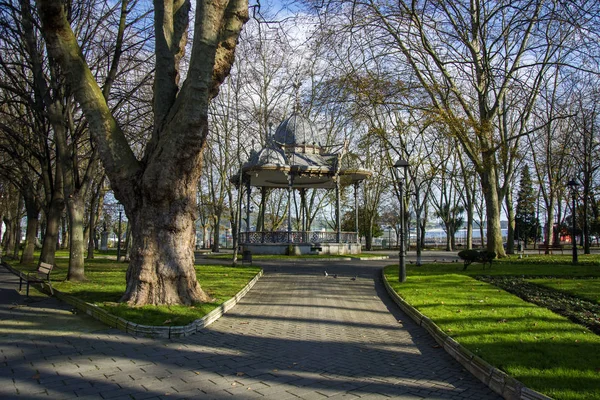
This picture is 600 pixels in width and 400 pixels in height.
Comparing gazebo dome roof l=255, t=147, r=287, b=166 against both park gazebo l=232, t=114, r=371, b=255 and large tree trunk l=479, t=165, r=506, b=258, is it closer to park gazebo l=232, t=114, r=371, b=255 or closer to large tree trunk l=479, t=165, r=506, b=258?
park gazebo l=232, t=114, r=371, b=255

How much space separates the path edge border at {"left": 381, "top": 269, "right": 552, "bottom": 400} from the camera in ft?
14.8

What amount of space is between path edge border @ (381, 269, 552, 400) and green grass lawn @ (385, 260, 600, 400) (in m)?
0.11

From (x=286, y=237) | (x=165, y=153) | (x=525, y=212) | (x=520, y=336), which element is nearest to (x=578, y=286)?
(x=520, y=336)

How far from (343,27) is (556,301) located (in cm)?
1042

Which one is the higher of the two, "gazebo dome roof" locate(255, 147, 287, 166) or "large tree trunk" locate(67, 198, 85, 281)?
"gazebo dome roof" locate(255, 147, 287, 166)

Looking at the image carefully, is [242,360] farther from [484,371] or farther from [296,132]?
[296,132]

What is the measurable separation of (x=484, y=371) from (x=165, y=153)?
672 cm

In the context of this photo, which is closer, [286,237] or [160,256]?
[160,256]

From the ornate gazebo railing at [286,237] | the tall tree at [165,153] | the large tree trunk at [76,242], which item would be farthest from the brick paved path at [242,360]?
the ornate gazebo railing at [286,237]

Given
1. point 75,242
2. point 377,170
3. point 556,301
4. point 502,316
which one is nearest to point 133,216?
point 75,242

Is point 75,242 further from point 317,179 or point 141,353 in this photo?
point 317,179

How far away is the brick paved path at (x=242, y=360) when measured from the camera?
4.89 meters

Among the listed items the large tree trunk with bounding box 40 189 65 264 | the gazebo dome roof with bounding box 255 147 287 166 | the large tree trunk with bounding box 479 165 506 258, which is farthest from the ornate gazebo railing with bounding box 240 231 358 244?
the large tree trunk with bounding box 40 189 65 264

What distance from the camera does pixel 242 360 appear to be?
6148mm
